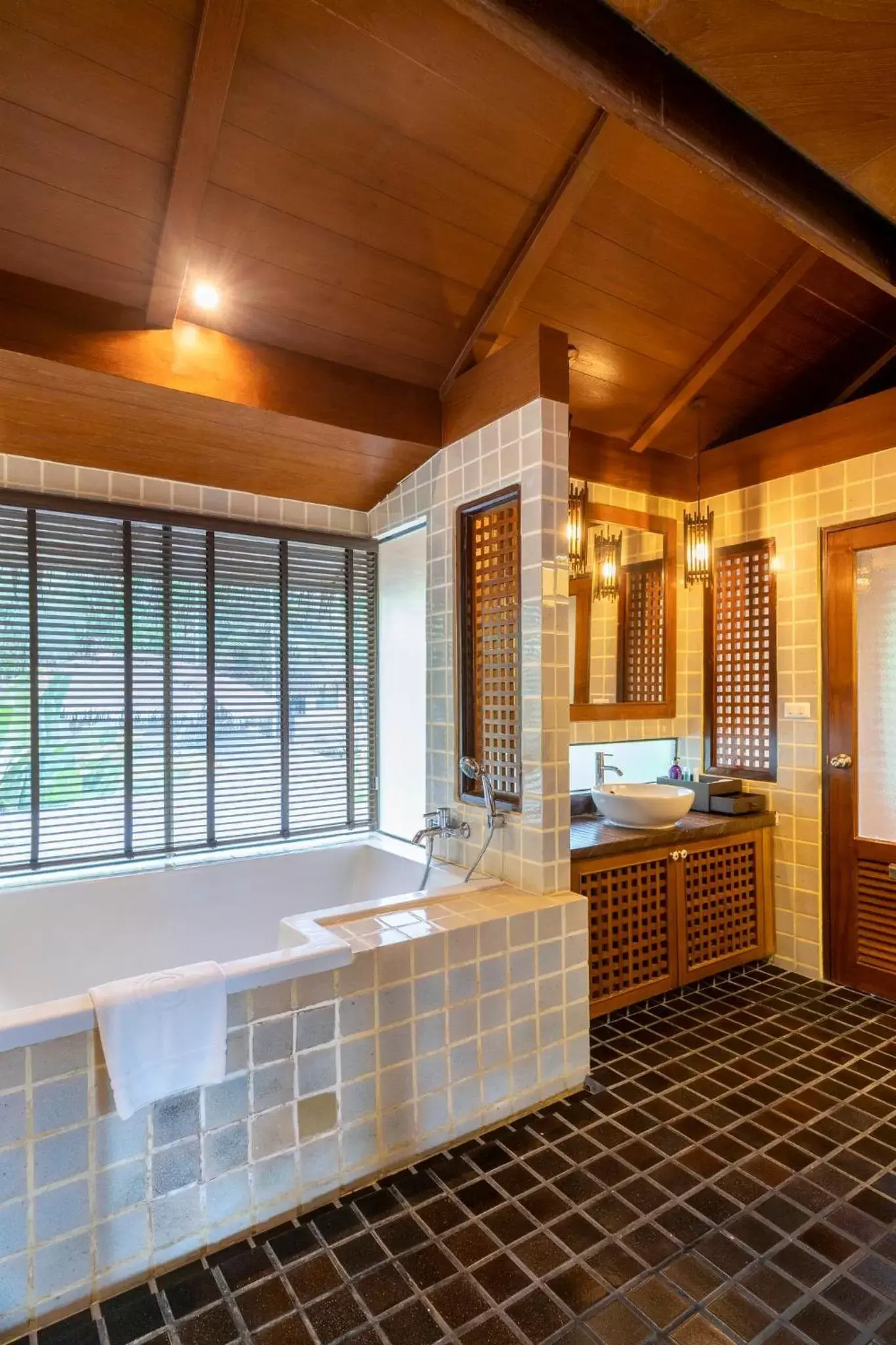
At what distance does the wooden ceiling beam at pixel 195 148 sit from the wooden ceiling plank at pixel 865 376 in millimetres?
2818

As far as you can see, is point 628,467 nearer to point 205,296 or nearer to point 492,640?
point 492,640

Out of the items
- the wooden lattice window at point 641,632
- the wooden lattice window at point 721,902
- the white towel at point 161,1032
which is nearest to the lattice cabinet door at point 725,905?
the wooden lattice window at point 721,902

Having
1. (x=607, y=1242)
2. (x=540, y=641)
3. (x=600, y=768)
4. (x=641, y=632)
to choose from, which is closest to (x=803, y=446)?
(x=641, y=632)

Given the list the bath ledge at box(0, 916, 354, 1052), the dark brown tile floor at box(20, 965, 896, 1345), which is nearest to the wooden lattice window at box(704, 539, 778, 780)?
the dark brown tile floor at box(20, 965, 896, 1345)

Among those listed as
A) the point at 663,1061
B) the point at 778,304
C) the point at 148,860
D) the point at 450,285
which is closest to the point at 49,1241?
the point at 148,860

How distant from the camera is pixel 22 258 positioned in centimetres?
202

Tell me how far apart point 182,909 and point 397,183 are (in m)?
2.60

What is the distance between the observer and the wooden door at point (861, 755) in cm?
304

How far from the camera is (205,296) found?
7.42ft

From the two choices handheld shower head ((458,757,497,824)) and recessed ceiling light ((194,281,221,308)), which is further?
handheld shower head ((458,757,497,824))

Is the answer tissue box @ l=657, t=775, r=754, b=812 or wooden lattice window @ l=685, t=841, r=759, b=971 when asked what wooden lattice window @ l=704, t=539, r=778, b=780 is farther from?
wooden lattice window @ l=685, t=841, r=759, b=971

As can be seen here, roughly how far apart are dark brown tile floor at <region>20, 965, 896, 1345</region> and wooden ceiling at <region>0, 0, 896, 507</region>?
2333 mm

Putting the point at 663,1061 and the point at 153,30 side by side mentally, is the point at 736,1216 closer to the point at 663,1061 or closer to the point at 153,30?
the point at 663,1061

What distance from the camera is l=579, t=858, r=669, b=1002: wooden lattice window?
9.17 feet
